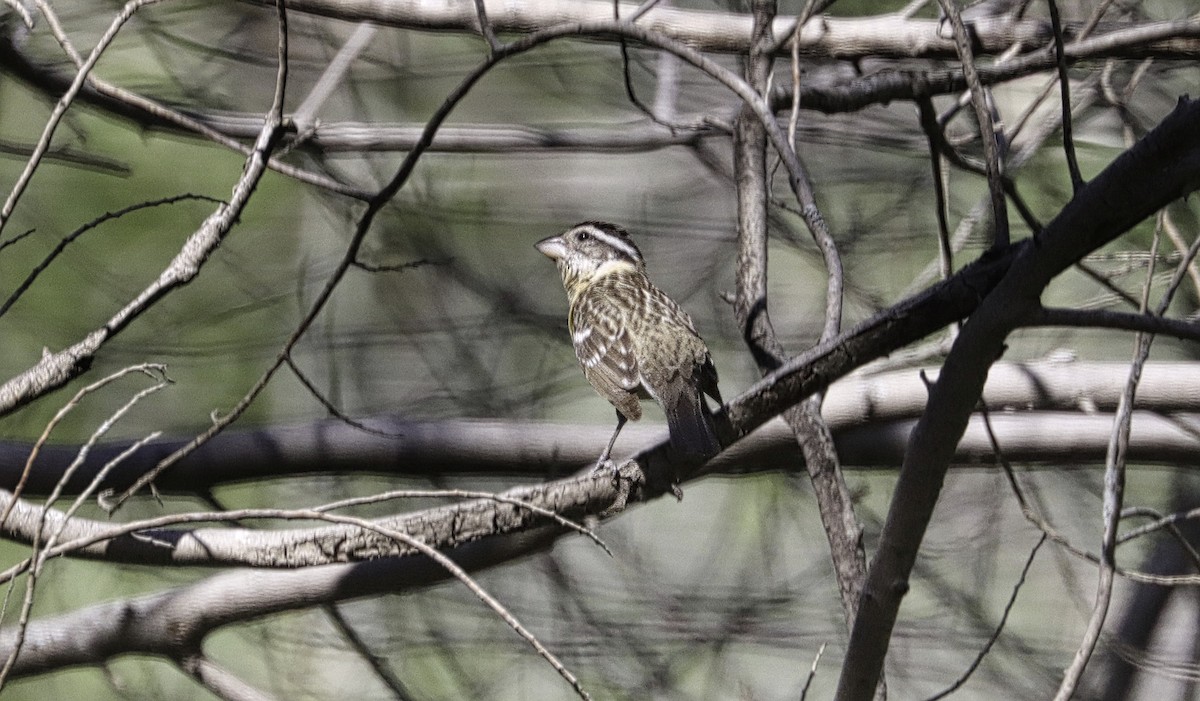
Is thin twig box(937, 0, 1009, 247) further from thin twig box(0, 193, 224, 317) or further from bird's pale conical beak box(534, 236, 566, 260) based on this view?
bird's pale conical beak box(534, 236, 566, 260)

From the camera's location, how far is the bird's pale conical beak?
427 centimetres

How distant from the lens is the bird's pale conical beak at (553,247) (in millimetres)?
4266

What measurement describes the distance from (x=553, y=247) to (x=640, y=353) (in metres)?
1.04

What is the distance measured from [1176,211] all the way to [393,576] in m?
3.03

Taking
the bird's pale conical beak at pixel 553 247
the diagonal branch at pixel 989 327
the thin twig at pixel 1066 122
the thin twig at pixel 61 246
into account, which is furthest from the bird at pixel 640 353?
the thin twig at pixel 61 246

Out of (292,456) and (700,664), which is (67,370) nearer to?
(292,456)

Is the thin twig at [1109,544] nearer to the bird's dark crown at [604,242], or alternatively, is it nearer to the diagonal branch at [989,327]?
the diagonal branch at [989,327]

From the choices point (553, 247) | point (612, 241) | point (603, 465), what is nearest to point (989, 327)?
point (603, 465)

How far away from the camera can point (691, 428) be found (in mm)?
2715

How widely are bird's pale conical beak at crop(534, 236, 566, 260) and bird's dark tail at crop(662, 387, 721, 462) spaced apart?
132 cm

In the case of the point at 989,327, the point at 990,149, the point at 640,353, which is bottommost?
the point at 989,327

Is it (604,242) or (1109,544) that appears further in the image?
(604,242)

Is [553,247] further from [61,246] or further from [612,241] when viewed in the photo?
[61,246]

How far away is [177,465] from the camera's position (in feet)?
13.0
